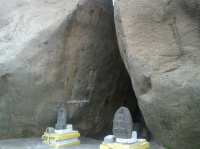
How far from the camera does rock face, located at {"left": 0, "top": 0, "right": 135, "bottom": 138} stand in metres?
6.08

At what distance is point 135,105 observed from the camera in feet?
31.0

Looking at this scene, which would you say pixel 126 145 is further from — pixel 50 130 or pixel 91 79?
pixel 91 79

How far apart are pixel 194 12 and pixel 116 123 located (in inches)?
97.6

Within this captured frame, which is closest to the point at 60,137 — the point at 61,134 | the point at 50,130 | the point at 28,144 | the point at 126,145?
the point at 61,134

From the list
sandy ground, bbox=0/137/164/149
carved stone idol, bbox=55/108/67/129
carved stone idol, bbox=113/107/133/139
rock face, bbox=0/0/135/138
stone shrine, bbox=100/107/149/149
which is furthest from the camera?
carved stone idol, bbox=55/108/67/129

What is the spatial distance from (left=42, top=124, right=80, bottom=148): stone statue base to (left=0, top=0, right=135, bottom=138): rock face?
0.49 m

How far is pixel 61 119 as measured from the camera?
6.36 m

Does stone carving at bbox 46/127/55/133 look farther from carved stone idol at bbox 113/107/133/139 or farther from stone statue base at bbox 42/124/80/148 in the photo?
carved stone idol at bbox 113/107/133/139

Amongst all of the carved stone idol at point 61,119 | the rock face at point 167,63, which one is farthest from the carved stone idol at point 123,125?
the carved stone idol at point 61,119

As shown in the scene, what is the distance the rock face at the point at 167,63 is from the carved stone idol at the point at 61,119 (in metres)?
2.12

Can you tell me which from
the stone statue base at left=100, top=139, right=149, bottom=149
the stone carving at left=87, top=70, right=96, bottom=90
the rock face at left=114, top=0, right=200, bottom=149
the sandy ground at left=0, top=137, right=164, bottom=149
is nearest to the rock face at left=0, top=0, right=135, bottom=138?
the stone carving at left=87, top=70, right=96, bottom=90

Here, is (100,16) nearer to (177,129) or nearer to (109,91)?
(109,91)

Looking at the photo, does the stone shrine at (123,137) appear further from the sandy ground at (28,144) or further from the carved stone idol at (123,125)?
the sandy ground at (28,144)

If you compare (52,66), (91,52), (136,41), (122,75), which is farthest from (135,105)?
(136,41)
